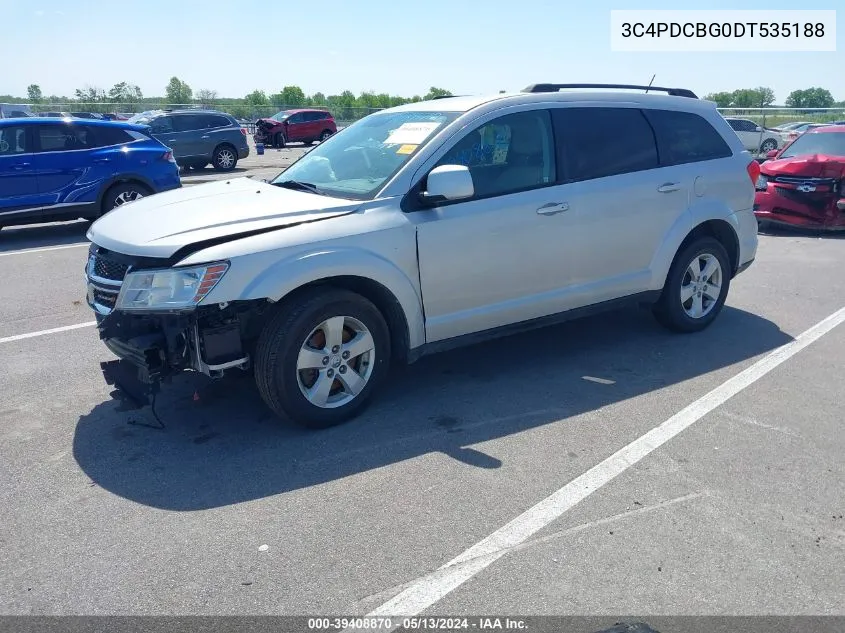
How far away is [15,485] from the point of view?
388 centimetres

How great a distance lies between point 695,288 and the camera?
20.9 feet

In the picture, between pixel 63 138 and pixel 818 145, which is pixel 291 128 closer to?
pixel 63 138

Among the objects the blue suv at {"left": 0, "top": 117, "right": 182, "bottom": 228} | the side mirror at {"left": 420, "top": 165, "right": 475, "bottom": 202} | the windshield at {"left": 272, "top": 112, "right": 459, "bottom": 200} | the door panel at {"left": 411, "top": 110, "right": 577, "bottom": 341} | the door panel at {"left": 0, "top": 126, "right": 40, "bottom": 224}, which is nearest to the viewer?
the side mirror at {"left": 420, "top": 165, "right": 475, "bottom": 202}

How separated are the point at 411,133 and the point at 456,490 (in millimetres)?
2456

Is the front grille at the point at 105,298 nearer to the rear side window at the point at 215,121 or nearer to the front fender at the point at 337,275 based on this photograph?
the front fender at the point at 337,275

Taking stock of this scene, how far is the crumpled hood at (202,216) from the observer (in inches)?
166

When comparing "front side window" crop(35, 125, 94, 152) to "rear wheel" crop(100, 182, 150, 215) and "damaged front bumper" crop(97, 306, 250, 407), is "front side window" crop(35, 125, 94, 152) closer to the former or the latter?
"rear wheel" crop(100, 182, 150, 215)

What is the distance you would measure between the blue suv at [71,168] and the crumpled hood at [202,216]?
6.62 meters

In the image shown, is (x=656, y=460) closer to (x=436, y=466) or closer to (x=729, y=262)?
(x=436, y=466)

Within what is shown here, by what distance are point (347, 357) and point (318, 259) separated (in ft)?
2.04

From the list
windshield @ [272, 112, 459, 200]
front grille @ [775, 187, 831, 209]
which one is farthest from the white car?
windshield @ [272, 112, 459, 200]

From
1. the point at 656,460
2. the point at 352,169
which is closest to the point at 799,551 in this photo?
the point at 656,460

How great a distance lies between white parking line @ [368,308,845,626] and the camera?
3.02 meters

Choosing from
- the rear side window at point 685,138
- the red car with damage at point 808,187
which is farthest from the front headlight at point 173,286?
the red car with damage at point 808,187
